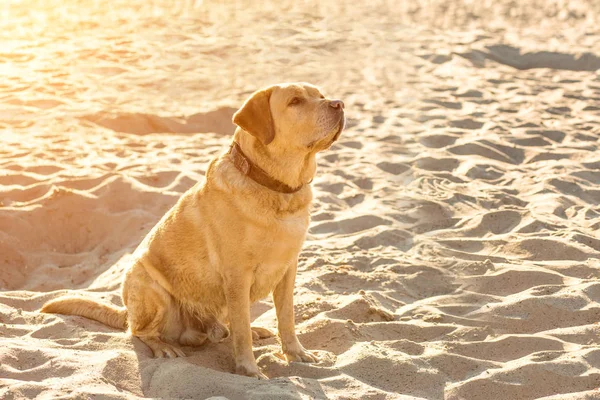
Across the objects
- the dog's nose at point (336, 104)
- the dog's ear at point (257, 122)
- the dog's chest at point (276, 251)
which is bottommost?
the dog's chest at point (276, 251)

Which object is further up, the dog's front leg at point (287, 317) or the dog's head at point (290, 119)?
the dog's head at point (290, 119)

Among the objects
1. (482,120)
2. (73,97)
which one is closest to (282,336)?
(482,120)

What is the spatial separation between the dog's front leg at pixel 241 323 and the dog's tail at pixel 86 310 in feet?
3.23

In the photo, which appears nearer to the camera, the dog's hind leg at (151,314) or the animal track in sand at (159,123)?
the dog's hind leg at (151,314)

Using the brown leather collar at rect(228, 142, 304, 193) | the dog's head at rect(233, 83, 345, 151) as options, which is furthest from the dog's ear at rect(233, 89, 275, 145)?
the brown leather collar at rect(228, 142, 304, 193)

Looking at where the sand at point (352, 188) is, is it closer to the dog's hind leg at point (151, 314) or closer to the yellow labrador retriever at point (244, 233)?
the dog's hind leg at point (151, 314)

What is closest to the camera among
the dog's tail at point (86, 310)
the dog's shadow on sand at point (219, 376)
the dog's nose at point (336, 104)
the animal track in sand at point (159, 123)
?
the dog's shadow on sand at point (219, 376)

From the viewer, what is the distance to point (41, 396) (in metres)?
3.72

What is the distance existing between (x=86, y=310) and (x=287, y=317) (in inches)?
52.7

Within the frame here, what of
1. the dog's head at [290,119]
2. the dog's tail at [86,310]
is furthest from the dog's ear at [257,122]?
the dog's tail at [86,310]

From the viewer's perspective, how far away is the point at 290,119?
447 centimetres

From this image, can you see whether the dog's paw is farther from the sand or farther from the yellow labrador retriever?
the sand

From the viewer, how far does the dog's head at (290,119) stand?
173 inches

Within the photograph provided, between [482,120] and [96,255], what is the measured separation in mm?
5090
